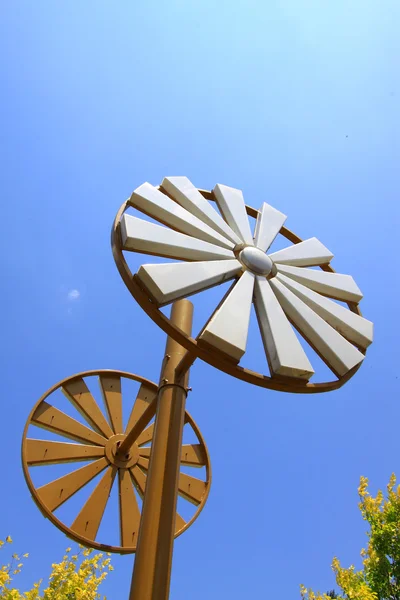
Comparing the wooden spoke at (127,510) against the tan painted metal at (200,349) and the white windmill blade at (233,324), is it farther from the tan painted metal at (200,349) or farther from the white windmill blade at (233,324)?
the white windmill blade at (233,324)

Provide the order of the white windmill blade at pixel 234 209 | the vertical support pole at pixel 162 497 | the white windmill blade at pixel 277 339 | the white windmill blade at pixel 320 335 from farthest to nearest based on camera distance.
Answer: the white windmill blade at pixel 234 209, the white windmill blade at pixel 320 335, the white windmill blade at pixel 277 339, the vertical support pole at pixel 162 497

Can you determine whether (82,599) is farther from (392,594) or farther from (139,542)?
(139,542)

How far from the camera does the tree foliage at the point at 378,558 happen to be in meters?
7.82

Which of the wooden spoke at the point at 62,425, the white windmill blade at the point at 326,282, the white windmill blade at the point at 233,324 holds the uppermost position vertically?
the white windmill blade at the point at 326,282

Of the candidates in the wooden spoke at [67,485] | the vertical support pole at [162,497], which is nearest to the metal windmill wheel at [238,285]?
the vertical support pole at [162,497]

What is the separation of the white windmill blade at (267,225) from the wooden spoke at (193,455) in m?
3.60

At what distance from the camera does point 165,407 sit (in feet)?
15.1

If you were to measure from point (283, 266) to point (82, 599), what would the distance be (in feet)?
24.9

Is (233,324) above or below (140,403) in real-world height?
below

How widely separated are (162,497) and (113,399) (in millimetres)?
3699

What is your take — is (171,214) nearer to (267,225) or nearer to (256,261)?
(256,261)

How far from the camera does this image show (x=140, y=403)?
25.4 ft

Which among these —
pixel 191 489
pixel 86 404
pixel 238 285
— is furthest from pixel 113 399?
pixel 238 285

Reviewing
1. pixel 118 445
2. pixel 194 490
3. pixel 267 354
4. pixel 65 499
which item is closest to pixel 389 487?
pixel 194 490
